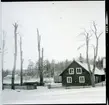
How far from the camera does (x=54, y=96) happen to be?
6.54 feet

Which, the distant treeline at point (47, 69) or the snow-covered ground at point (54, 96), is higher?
the distant treeline at point (47, 69)

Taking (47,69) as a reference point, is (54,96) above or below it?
below

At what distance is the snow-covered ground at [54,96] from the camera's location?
1969 mm

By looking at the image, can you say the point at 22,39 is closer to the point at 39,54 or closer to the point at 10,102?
the point at 39,54

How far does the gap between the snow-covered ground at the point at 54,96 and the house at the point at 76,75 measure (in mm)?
63

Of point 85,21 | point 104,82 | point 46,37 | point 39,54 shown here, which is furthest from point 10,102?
point 85,21

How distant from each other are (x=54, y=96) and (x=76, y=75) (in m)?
0.27

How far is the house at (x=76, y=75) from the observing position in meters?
1.99

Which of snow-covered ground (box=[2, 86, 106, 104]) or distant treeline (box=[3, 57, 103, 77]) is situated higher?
distant treeline (box=[3, 57, 103, 77])

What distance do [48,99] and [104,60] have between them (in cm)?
61

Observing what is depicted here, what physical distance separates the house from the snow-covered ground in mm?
63

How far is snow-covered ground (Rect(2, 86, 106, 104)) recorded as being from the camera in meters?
1.97

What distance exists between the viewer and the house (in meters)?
1.99

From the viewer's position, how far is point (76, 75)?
201cm
